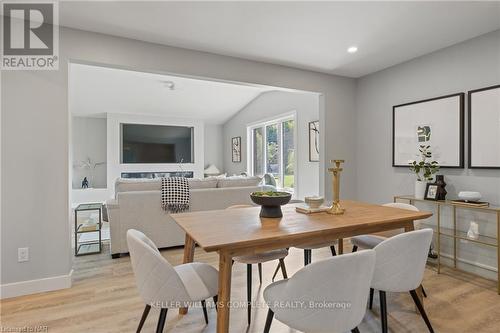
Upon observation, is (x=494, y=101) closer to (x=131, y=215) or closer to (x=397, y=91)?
(x=397, y=91)

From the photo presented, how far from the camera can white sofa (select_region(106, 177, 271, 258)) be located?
127 inches

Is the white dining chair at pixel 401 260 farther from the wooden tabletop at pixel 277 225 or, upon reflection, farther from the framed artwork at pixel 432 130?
the framed artwork at pixel 432 130

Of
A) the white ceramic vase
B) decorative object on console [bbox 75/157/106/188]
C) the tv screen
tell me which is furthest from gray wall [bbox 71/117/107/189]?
the white ceramic vase

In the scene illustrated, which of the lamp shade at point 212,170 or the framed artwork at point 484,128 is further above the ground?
the framed artwork at point 484,128

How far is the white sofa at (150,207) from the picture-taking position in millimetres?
3238

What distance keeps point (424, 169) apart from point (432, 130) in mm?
456

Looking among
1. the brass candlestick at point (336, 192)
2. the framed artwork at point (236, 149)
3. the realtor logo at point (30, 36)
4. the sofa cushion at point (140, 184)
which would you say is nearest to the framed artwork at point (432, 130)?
the brass candlestick at point (336, 192)

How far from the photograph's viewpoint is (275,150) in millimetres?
6156

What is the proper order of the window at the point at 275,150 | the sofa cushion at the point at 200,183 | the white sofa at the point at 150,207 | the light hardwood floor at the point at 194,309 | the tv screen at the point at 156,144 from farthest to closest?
1. the tv screen at the point at 156,144
2. the window at the point at 275,150
3. the sofa cushion at the point at 200,183
4. the white sofa at the point at 150,207
5. the light hardwood floor at the point at 194,309

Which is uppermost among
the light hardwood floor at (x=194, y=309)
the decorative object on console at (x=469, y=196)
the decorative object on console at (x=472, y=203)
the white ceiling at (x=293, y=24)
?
the white ceiling at (x=293, y=24)

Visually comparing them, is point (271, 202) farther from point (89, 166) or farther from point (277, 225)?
point (89, 166)

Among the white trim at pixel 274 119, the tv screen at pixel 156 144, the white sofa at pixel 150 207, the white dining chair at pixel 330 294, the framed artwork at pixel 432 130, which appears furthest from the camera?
the tv screen at pixel 156 144

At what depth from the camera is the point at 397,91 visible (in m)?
3.51

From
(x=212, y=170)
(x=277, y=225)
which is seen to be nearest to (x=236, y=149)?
(x=212, y=170)
